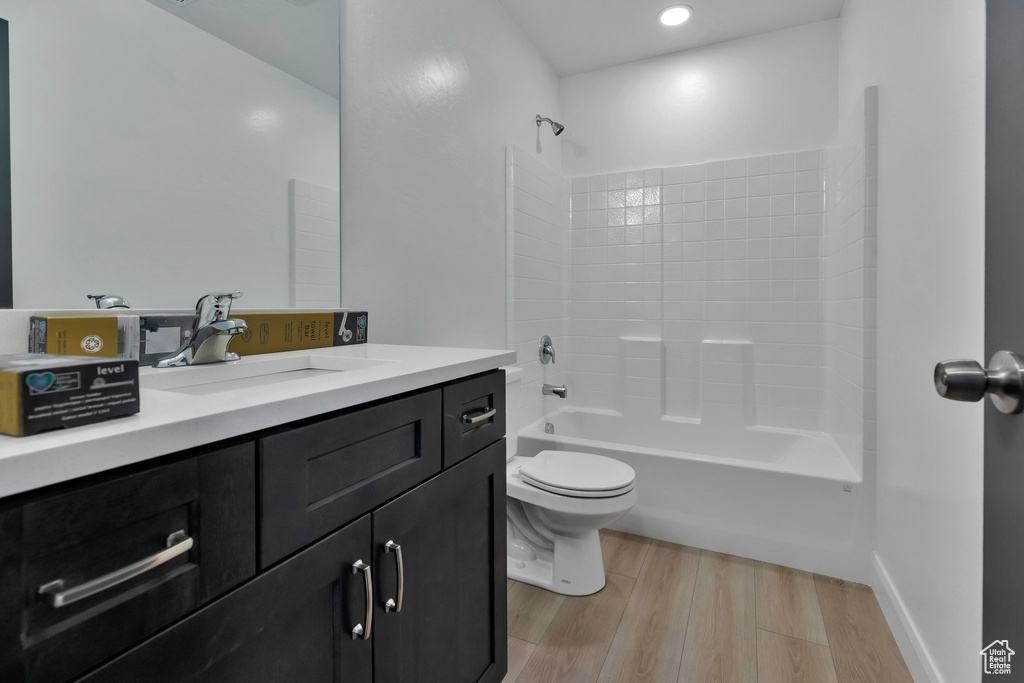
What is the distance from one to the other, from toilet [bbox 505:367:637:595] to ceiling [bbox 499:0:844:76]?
179 cm

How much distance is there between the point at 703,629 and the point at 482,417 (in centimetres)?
117

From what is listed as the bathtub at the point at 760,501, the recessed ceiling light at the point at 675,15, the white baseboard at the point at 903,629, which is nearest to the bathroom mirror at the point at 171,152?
the bathtub at the point at 760,501

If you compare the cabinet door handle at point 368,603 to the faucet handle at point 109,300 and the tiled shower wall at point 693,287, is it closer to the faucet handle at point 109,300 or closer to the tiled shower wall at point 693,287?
the faucet handle at point 109,300

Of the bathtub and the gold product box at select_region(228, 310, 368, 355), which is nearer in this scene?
the gold product box at select_region(228, 310, 368, 355)

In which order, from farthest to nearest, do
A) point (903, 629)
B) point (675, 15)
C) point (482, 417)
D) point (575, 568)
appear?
point (675, 15) → point (575, 568) → point (903, 629) → point (482, 417)

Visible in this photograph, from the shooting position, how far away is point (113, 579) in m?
0.45

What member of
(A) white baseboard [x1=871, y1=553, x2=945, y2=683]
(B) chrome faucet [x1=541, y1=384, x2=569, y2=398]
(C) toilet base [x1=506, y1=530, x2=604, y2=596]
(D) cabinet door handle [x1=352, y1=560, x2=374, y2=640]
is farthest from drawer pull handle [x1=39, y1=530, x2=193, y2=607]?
(B) chrome faucet [x1=541, y1=384, x2=569, y2=398]

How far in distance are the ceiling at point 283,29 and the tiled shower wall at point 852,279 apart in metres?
1.92

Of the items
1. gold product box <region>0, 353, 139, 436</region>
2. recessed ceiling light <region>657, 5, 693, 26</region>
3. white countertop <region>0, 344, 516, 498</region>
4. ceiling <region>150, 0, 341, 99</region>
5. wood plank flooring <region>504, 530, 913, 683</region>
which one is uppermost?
recessed ceiling light <region>657, 5, 693, 26</region>

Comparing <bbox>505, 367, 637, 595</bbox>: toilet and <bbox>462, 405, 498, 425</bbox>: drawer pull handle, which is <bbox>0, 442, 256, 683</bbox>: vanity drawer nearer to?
<bbox>462, 405, 498, 425</bbox>: drawer pull handle

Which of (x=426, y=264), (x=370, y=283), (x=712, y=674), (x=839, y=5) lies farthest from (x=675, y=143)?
(x=712, y=674)

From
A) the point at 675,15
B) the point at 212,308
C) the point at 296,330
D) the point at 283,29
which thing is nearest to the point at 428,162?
the point at 283,29

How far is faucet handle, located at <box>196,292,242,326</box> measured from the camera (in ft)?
3.18

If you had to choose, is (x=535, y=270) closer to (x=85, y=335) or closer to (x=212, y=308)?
(x=212, y=308)
